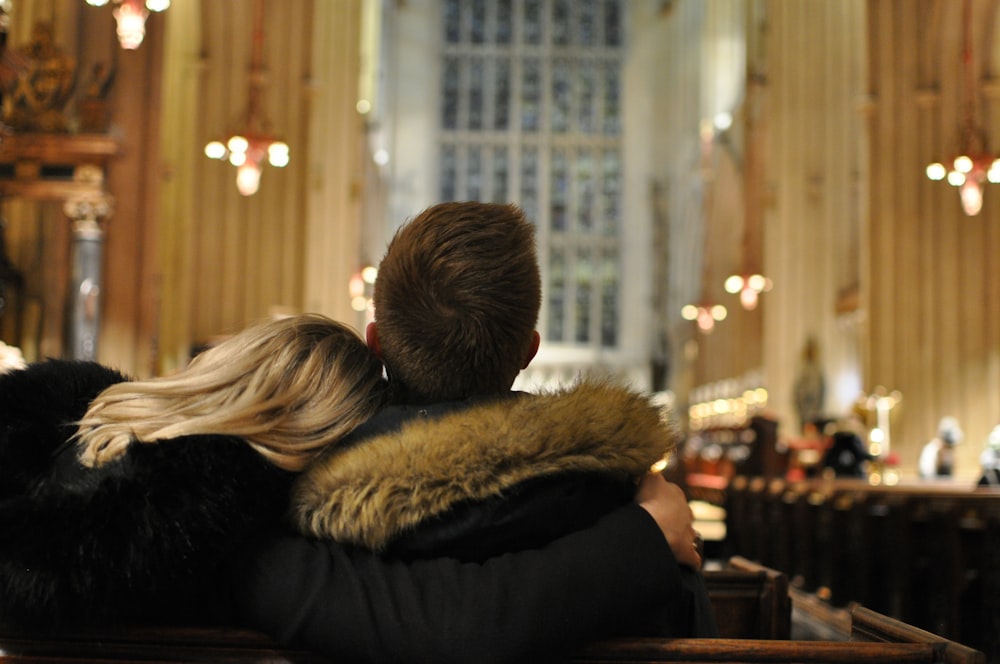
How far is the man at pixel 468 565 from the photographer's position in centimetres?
154

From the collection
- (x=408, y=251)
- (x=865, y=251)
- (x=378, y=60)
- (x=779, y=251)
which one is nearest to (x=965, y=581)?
(x=408, y=251)

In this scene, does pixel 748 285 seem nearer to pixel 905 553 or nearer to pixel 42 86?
pixel 42 86

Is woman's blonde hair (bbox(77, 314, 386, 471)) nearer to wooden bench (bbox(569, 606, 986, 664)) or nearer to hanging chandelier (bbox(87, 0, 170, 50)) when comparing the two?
wooden bench (bbox(569, 606, 986, 664))

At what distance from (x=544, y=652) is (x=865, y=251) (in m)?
14.4

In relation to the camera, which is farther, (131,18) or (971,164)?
(971,164)

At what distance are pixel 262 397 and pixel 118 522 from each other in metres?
0.25

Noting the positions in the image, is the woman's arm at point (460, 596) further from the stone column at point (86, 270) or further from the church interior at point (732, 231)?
the stone column at point (86, 270)

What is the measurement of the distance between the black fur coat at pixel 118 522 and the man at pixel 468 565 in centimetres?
10

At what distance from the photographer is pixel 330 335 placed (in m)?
1.77

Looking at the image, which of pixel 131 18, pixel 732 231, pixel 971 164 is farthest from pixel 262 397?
pixel 732 231

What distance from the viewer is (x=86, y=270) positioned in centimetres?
875

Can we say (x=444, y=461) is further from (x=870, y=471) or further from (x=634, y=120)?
(x=634, y=120)

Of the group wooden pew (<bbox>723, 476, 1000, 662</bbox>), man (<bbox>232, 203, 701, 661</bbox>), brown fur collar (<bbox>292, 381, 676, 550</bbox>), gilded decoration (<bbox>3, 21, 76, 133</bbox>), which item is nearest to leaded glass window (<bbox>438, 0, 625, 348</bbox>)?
gilded decoration (<bbox>3, 21, 76, 133</bbox>)

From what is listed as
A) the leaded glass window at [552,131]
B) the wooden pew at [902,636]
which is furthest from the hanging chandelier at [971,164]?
the leaded glass window at [552,131]
